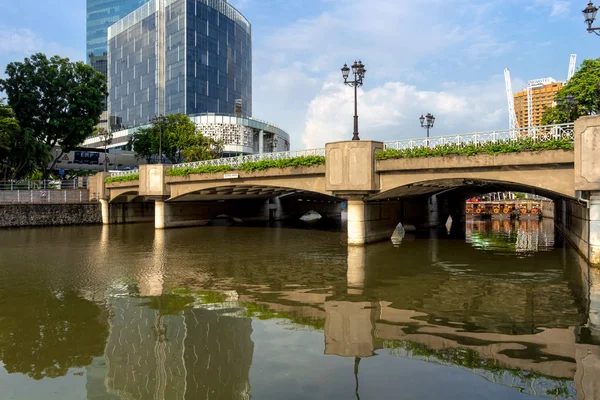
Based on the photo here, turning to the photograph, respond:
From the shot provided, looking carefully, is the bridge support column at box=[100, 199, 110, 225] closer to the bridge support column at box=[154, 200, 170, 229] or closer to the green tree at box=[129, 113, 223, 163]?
the bridge support column at box=[154, 200, 170, 229]

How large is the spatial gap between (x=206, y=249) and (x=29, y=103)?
4034cm

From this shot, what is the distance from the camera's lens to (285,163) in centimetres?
3147

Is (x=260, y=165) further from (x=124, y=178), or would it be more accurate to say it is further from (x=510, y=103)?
(x=510, y=103)

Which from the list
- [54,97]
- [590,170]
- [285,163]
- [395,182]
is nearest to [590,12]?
[590,170]

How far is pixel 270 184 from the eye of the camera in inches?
1303

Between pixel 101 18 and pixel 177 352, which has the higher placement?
pixel 101 18

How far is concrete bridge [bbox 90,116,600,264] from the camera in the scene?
64.9ft

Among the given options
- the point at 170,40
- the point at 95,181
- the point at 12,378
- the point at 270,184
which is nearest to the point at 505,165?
the point at 270,184

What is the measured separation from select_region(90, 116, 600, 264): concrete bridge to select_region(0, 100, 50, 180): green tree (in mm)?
7783

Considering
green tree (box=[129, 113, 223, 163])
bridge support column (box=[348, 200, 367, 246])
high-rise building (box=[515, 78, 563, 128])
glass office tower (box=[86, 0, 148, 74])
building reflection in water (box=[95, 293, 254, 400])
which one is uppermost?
glass office tower (box=[86, 0, 148, 74])

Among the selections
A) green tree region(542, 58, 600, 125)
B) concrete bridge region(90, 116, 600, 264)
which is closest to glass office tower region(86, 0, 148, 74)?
concrete bridge region(90, 116, 600, 264)

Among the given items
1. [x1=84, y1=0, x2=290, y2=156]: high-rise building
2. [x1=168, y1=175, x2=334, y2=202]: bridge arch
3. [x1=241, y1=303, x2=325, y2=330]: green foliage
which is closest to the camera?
[x1=241, y1=303, x2=325, y2=330]: green foliage

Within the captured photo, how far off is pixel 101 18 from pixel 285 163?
6476 inches

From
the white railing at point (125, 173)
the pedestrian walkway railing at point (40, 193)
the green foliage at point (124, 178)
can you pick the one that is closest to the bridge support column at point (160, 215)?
the green foliage at point (124, 178)
